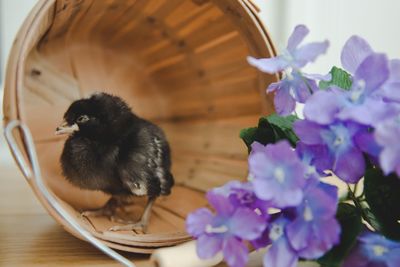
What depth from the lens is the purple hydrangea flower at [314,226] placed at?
16.2 inches

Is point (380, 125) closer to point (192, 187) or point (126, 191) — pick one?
point (126, 191)

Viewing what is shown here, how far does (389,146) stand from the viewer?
390 mm

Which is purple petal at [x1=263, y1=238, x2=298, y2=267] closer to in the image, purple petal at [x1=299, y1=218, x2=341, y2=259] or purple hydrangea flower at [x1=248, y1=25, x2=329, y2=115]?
purple petal at [x1=299, y1=218, x2=341, y2=259]

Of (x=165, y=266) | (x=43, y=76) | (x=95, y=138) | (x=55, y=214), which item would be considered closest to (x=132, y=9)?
(x=43, y=76)

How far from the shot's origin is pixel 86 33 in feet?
3.44

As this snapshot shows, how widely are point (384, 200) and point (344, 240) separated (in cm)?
6

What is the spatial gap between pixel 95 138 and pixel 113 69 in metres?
0.38

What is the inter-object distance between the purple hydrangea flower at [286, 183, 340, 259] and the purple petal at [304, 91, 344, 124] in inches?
2.2

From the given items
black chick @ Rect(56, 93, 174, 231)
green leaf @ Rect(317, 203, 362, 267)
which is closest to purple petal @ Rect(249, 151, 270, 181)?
green leaf @ Rect(317, 203, 362, 267)

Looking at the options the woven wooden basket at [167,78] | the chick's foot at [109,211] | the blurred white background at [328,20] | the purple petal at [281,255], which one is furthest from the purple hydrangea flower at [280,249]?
the blurred white background at [328,20]

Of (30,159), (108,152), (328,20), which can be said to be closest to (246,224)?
(30,159)

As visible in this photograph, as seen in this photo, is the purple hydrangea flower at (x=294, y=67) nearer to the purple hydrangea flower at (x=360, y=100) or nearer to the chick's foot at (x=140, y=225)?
the purple hydrangea flower at (x=360, y=100)

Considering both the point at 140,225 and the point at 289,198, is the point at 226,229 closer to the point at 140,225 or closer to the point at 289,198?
the point at 289,198

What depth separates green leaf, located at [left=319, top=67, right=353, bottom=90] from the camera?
0.53 m
